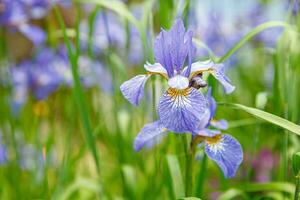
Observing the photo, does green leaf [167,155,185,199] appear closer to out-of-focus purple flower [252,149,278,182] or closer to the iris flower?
the iris flower

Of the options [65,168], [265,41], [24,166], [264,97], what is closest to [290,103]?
[264,97]

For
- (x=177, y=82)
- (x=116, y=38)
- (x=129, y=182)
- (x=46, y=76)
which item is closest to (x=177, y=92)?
(x=177, y=82)

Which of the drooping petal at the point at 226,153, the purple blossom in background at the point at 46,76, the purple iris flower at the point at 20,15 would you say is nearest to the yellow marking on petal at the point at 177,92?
the drooping petal at the point at 226,153

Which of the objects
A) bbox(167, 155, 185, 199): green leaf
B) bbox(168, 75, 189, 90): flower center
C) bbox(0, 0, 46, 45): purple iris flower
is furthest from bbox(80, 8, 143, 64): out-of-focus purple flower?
bbox(168, 75, 189, 90): flower center

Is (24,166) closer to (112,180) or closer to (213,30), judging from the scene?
(112,180)

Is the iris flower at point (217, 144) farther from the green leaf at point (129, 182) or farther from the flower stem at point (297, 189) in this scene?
the green leaf at point (129, 182)

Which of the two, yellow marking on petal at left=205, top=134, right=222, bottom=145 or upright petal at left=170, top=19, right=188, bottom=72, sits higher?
upright petal at left=170, top=19, right=188, bottom=72

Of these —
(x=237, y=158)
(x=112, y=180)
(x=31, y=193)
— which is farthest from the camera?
(x=112, y=180)
